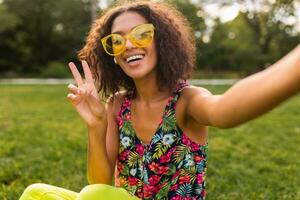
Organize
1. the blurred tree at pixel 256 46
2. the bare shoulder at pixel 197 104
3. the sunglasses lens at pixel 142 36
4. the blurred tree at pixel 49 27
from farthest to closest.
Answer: the blurred tree at pixel 49 27, the blurred tree at pixel 256 46, the sunglasses lens at pixel 142 36, the bare shoulder at pixel 197 104

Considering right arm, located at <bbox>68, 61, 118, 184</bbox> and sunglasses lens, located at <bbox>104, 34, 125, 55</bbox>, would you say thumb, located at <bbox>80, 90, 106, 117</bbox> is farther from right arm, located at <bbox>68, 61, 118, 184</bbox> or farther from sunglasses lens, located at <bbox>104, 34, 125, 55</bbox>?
sunglasses lens, located at <bbox>104, 34, 125, 55</bbox>

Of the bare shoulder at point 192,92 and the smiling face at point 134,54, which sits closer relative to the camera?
the bare shoulder at point 192,92

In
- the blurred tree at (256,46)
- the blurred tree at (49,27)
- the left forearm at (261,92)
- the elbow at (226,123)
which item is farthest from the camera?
the blurred tree at (49,27)

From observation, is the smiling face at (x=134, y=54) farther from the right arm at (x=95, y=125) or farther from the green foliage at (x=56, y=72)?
the green foliage at (x=56, y=72)

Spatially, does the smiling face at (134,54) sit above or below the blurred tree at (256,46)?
above

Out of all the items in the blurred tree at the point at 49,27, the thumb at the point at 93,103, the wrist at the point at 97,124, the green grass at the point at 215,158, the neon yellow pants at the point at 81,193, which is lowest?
the blurred tree at the point at 49,27

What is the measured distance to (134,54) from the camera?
208cm

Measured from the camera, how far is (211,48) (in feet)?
106

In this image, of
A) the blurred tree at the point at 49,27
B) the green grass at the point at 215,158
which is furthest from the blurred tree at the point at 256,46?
the green grass at the point at 215,158

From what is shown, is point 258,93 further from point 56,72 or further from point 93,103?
point 56,72

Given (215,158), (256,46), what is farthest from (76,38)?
(215,158)

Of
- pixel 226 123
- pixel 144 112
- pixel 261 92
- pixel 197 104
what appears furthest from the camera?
pixel 144 112

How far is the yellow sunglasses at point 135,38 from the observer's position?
81.6 inches

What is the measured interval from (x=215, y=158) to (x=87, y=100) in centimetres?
281
